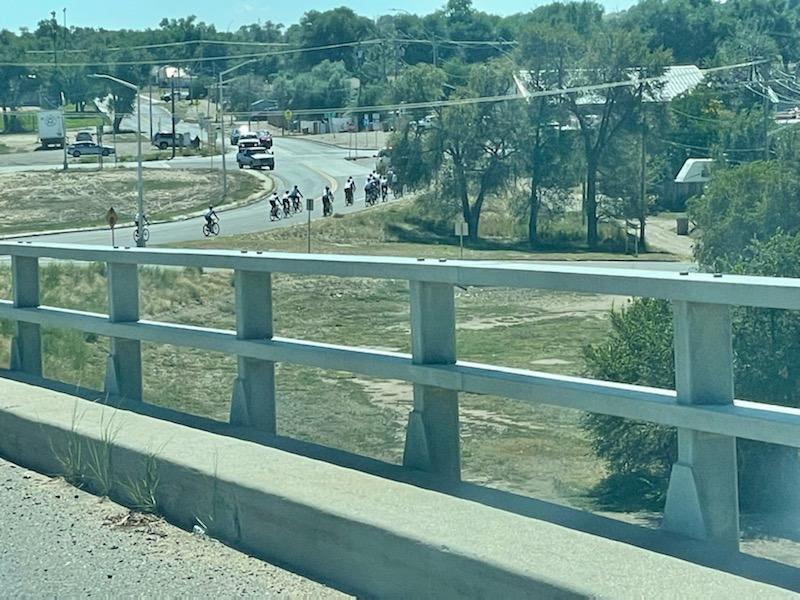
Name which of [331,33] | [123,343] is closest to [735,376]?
[123,343]

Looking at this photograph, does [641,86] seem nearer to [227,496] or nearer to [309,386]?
[309,386]

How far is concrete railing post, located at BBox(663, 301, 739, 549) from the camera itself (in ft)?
17.1

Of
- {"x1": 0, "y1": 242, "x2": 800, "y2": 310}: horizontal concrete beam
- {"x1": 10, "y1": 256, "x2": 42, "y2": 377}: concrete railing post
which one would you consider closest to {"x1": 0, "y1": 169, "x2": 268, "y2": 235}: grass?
{"x1": 10, "y1": 256, "x2": 42, "y2": 377}: concrete railing post

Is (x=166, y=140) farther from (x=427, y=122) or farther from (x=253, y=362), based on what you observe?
(x=253, y=362)

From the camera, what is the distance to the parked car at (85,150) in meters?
108

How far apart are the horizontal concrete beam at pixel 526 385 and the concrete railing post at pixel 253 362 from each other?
137 millimetres

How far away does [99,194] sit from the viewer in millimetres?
78750

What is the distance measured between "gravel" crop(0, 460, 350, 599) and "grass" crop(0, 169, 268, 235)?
5882 cm

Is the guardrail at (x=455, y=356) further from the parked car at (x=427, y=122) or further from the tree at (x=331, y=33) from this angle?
the tree at (x=331, y=33)

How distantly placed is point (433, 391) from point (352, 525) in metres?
1.29

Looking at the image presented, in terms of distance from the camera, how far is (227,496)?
6316 millimetres

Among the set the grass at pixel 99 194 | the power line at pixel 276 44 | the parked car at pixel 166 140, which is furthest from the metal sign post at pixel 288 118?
the grass at pixel 99 194

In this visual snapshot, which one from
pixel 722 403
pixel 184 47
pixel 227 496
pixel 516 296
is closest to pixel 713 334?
pixel 722 403

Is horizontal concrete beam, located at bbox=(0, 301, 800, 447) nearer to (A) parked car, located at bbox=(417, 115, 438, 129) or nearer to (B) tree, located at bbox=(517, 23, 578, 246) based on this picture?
(B) tree, located at bbox=(517, 23, 578, 246)
